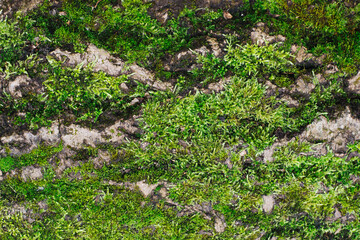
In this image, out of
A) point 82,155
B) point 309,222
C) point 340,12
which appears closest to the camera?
point 340,12

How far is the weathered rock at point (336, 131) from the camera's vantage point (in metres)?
4.52

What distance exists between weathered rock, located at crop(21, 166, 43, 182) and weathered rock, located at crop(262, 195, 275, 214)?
4.25m

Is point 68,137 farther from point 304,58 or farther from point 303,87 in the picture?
point 304,58

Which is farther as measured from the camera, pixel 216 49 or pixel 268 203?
pixel 268 203

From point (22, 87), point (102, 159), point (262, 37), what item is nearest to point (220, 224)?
point (102, 159)

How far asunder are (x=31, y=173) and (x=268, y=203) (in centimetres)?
451

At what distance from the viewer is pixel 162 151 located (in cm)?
460

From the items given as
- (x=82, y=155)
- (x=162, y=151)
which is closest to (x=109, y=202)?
(x=82, y=155)

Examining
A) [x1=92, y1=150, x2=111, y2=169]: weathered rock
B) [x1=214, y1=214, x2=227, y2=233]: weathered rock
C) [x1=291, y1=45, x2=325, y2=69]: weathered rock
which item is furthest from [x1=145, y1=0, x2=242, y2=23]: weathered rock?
[x1=214, y1=214, x2=227, y2=233]: weathered rock

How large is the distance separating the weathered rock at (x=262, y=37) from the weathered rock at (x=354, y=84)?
1.44m

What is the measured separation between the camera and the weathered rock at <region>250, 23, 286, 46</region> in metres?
4.48

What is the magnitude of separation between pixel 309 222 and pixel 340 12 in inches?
155

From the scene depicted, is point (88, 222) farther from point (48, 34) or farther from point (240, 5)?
point (240, 5)

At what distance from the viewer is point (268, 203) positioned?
476cm
